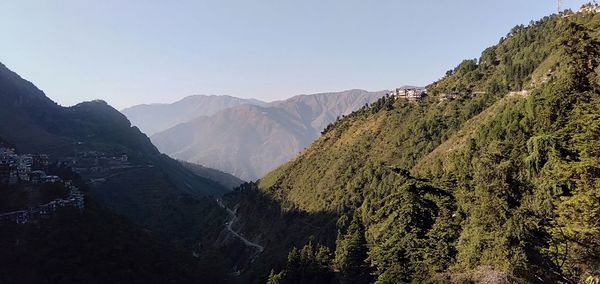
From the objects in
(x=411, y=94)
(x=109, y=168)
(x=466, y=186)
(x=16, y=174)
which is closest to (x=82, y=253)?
(x=16, y=174)

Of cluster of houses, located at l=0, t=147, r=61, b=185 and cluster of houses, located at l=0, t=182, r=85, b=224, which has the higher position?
cluster of houses, located at l=0, t=147, r=61, b=185

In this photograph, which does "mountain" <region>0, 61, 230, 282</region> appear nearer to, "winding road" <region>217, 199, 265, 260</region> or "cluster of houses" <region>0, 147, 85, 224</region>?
"winding road" <region>217, 199, 265, 260</region>

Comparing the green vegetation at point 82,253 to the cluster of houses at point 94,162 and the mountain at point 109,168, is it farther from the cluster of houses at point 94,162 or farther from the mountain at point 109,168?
the cluster of houses at point 94,162

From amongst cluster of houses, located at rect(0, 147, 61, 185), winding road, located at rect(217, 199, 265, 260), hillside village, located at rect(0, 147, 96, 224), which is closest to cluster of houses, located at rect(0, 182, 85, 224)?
hillside village, located at rect(0, 147, 96, 224)

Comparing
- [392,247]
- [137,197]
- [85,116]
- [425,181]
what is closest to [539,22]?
[425,181]

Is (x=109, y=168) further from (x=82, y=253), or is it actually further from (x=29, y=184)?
(x=82, y=253)

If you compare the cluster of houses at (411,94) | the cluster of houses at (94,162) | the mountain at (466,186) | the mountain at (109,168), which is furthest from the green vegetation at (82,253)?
the cluster of houses at (94,162)
